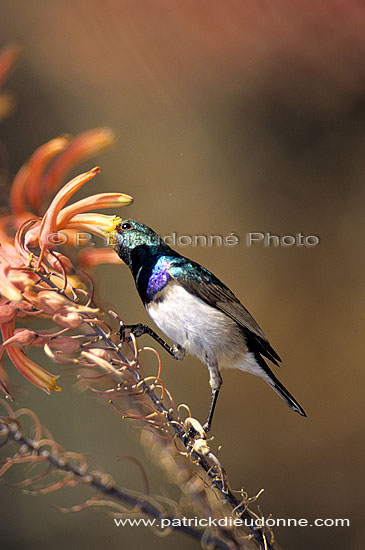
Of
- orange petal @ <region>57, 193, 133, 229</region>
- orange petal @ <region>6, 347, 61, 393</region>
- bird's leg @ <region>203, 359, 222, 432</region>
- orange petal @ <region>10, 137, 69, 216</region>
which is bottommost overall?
bird's leg @ <region>203, 359, 222, 432</region>

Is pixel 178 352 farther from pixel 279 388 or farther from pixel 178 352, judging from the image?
pixel 279 388

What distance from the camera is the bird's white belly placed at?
54 centimetres

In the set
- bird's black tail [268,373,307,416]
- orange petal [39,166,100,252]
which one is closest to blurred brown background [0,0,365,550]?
bird's black tail [268,373,307,416]

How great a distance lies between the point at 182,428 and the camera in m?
0.50

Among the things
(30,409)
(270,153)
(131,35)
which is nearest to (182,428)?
(30,409)

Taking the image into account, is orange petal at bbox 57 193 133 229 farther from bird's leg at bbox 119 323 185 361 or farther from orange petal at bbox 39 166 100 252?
bird's leg at bbox 119 323 185 361

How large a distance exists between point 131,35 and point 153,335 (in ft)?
1.25

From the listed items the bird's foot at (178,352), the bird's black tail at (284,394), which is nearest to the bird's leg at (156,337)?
the bird's foot at (178,352)

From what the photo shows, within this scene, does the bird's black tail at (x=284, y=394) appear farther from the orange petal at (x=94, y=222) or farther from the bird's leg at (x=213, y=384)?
the orange petal at (x=94, y=222)

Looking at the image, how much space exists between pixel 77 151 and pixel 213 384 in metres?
0.32

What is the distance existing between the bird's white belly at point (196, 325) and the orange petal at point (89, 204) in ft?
0.34

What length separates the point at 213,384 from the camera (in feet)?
2.00

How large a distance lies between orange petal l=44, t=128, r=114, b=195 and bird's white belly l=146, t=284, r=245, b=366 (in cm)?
19

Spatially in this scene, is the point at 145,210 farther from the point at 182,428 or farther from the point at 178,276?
the point at 182,428
